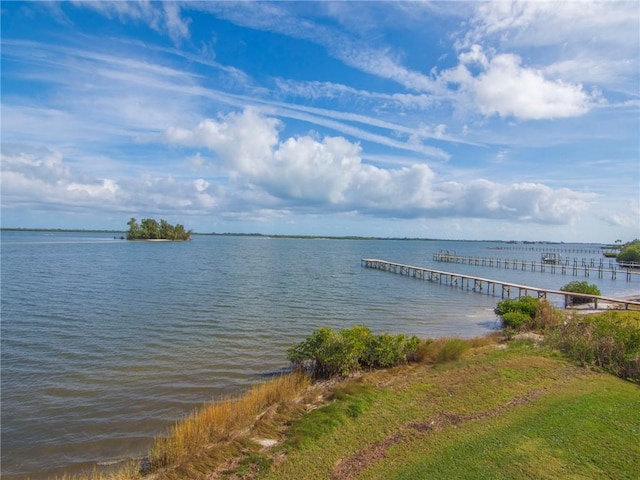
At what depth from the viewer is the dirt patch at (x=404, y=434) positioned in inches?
233

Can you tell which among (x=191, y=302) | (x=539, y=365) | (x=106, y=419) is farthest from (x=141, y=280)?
(x=539, y=365)

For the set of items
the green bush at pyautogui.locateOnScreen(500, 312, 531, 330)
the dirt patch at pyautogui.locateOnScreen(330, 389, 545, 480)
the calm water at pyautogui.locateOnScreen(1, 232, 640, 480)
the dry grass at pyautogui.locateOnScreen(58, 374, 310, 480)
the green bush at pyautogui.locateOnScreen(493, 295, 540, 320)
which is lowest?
the calm water at pyautogui.locateOnScreen(1, 232, 640, 480)

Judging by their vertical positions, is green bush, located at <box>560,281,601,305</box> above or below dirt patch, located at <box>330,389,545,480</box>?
above

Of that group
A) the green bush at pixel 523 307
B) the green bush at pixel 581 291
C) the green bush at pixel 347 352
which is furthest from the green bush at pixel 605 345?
the green bush at pixel 581 291

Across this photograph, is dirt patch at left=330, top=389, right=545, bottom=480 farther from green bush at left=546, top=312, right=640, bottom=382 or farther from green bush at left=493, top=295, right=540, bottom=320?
green bush at left=493, top=295, right=540, bottom=320

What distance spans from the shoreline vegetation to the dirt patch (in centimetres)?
2

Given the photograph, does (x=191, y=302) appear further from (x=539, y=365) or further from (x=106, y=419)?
(x=539, y=365)

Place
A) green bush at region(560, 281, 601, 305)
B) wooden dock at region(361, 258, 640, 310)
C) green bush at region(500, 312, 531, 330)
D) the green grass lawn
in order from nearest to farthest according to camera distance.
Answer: the green grass lawn → green bush at region(500, 312, 531, 330) → wooden dock at region(361, 258, 640, 310) → green bush at region(560, 281, 601, 305)

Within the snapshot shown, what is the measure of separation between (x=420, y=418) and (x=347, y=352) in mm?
3762

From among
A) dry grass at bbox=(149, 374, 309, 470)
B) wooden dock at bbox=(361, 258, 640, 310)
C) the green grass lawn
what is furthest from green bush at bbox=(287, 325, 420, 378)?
wooden dock at bbox=(361, 258, 640, 310)

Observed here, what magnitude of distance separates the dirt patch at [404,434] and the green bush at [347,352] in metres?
3.85

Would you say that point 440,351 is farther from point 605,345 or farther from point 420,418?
point 420,418

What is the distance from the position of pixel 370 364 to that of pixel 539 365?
4.75m

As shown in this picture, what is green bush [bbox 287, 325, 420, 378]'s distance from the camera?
11.1 metres
